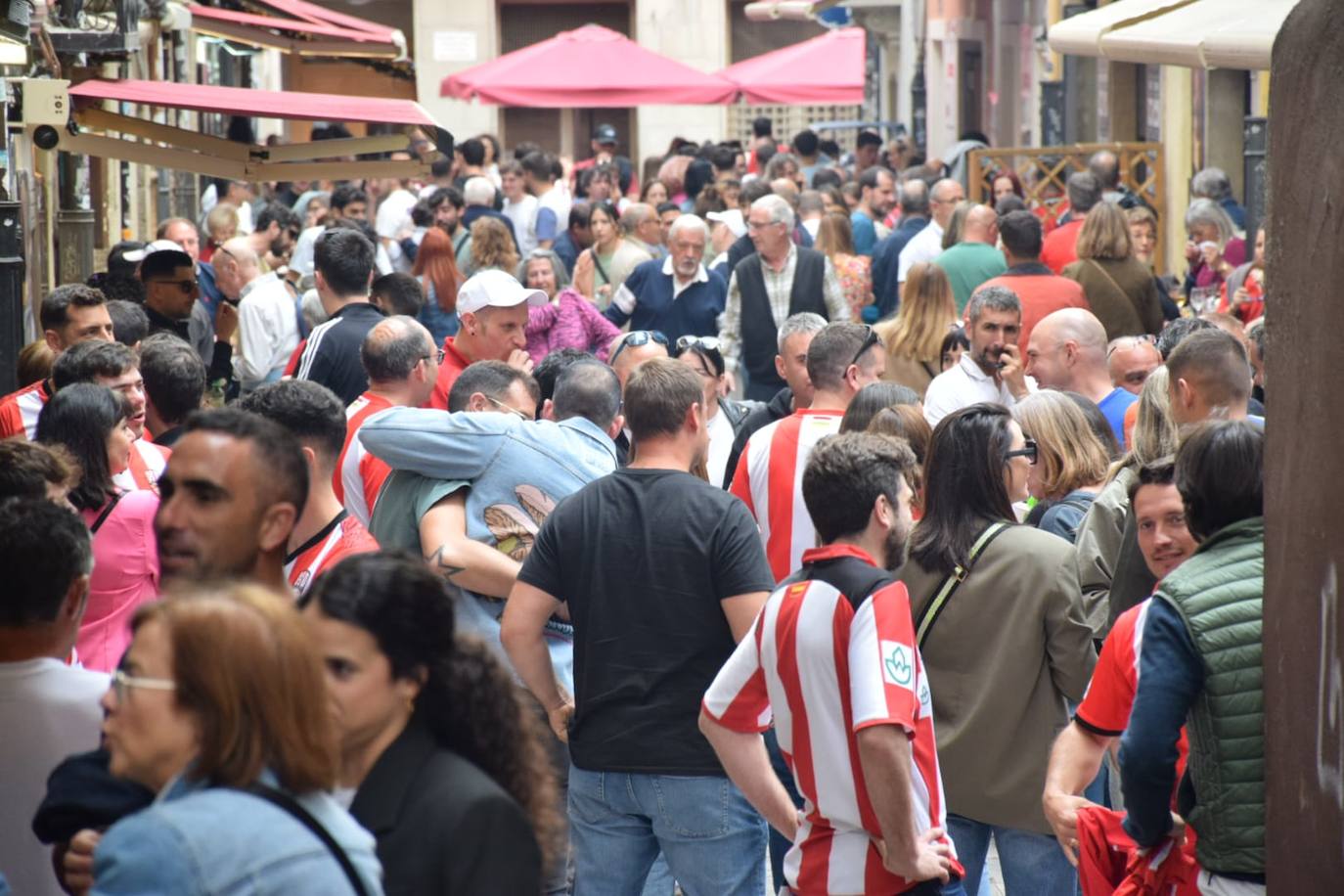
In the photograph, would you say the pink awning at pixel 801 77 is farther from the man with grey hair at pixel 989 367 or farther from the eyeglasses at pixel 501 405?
the eyeglasses at pixel 501 405

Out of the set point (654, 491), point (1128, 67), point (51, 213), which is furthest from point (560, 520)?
point (1128, 67)

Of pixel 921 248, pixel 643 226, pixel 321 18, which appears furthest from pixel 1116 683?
pixel 321 18

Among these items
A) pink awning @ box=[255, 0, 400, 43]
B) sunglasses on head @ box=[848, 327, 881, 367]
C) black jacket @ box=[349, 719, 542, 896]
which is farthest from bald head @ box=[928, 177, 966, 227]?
Result: black jacket @ box=[349, 719, 542, 896]

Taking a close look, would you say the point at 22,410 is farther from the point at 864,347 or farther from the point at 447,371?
the point at 864,347

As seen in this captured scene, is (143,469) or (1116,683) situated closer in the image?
(1116,683)

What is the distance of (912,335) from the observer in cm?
855

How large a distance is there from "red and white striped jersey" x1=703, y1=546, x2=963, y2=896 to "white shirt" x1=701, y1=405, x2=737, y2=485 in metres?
3.02

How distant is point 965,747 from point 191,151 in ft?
20.4

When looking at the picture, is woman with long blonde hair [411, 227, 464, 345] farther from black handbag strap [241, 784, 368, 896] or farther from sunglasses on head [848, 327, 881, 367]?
black handbag strap [241, 784, 368, 896]

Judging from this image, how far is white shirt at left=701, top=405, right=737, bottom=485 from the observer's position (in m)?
7.14

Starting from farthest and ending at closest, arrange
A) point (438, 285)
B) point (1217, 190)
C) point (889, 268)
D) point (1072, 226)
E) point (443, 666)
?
point (889, 268) < point (1217, 190) < point (1072, 226) < point (438, 285) < point (443, 666)

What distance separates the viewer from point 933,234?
1323 centimetres

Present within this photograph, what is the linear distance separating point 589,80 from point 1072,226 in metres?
11.6

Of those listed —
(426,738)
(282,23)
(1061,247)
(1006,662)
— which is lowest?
(1006,662)
